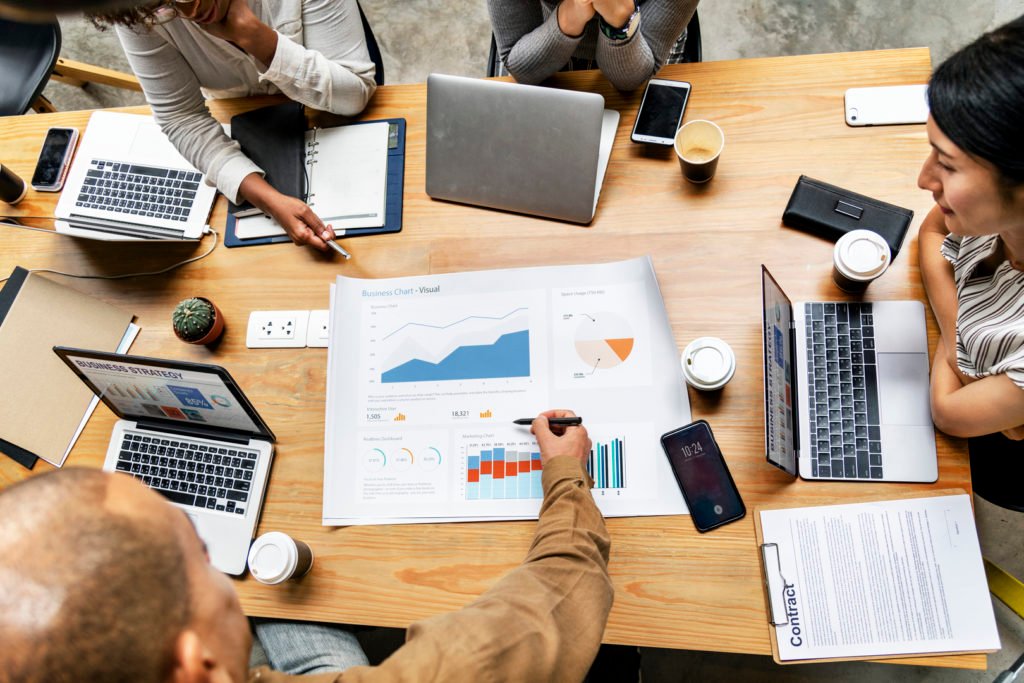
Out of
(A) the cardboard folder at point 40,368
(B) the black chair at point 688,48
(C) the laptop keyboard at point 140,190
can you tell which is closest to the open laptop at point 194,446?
(A) the cardboard folder at point 40,368

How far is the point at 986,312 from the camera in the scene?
98cm

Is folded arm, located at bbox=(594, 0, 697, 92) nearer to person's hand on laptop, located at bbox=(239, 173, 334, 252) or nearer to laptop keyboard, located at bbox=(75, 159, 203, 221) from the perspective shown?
person's hand on laptop, located at bbox=(239, 173, 334, 252)

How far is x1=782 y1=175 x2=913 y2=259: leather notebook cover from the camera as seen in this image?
112 cm

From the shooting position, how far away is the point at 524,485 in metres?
1.12

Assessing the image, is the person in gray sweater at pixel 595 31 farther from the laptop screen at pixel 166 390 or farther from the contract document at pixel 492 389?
the laptop screen at pixel 166 390

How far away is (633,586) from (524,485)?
0.73ft

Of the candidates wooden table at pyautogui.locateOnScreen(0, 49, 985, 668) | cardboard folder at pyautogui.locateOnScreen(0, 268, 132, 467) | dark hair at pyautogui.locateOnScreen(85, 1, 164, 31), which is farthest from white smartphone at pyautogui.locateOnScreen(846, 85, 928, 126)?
cardboard folder at pyautogui.locateOnScreen(0, 268, 132, 467)

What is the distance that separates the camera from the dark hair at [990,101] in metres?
0.80

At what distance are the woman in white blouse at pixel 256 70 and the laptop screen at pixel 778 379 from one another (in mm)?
771

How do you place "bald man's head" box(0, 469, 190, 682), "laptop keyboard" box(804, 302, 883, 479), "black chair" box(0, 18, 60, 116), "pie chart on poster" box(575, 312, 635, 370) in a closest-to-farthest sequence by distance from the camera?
"bald man's head" box(0, 469, 190, 682) → "laptop keyboard" box(804, 302, 883, 479) → "pie chart on poster" box(575, 312, 635, 370) → "black chair" box(0, 18, 60, 116)

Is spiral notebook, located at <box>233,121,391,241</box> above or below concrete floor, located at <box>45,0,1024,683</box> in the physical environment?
above

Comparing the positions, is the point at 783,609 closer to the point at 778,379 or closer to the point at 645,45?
the point at 778,379

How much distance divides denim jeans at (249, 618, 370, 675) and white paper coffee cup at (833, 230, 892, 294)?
0.98 metres

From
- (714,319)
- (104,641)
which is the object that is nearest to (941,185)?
(714,319)
